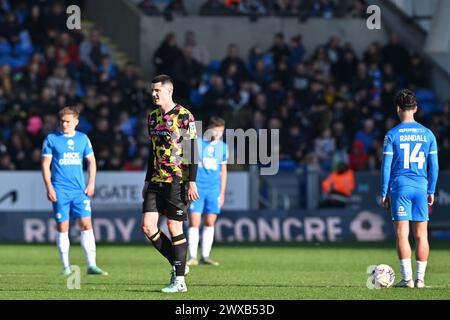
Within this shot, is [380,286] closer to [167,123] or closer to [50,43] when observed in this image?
[167,123]

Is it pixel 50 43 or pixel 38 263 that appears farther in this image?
pixel 50 43

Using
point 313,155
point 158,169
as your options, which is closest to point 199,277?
point 158,169

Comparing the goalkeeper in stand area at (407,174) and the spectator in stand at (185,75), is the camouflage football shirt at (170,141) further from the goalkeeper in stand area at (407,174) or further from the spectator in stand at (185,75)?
the spectator in stand at (185,75)

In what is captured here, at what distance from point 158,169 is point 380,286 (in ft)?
A: 9.39

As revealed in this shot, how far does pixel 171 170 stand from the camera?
13.1 m

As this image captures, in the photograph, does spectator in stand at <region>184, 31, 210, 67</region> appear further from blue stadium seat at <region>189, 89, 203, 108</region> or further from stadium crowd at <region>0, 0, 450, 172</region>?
blue stadium seat at <region>189, 89, 203, 108</region>

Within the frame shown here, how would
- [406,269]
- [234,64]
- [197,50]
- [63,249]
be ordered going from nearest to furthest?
[406,269]
[63,249]
[234,64]
[197,50]

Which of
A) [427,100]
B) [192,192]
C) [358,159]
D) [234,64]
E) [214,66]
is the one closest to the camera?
[192,192]

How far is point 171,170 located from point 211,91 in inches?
695

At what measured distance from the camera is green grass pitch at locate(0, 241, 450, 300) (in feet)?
42.4

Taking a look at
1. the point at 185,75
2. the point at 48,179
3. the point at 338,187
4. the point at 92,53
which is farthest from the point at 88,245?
the point at 92,53

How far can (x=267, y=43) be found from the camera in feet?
112

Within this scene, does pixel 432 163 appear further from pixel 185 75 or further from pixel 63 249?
pixel 185 75
